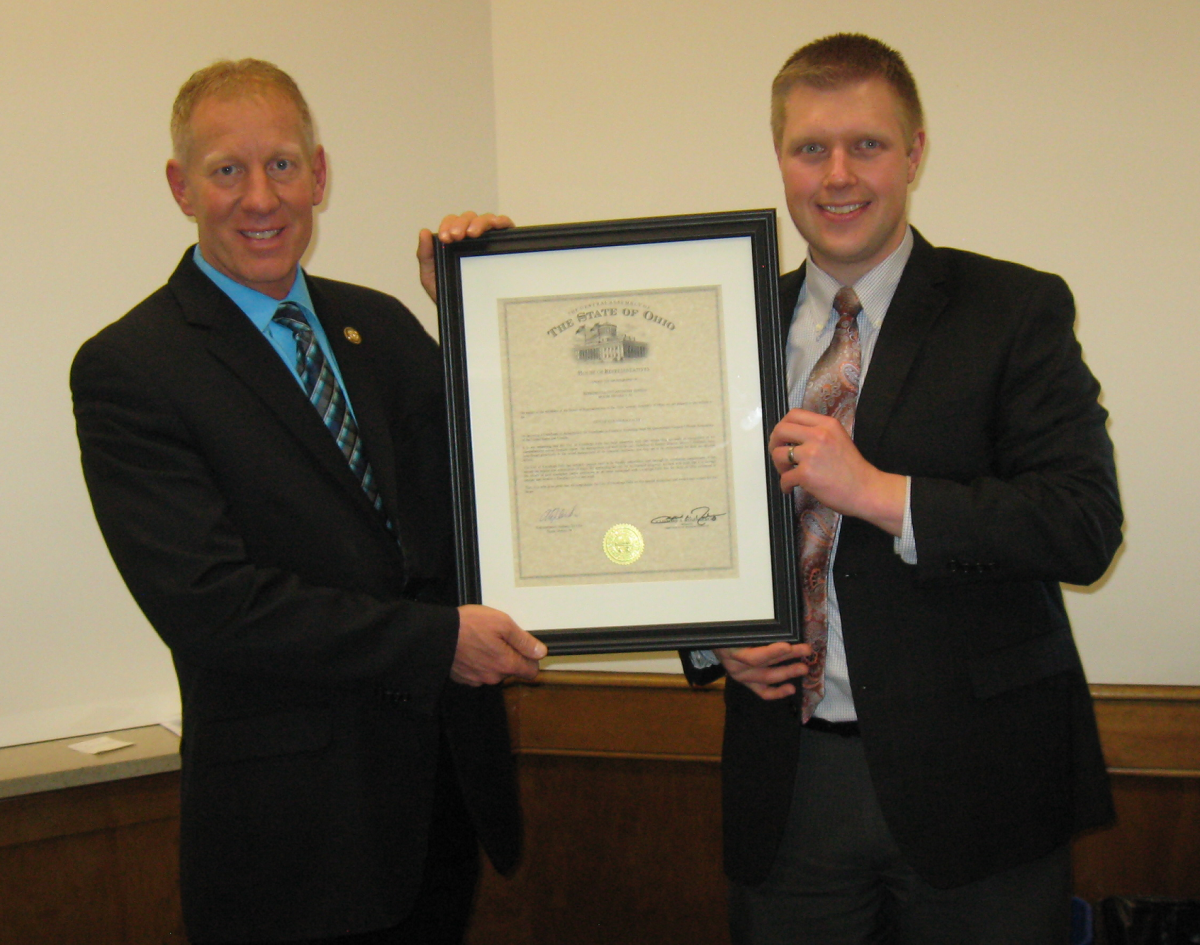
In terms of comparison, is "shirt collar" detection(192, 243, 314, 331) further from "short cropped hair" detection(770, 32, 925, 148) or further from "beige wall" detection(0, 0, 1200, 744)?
"short cropped hair" detection(770, 32, 925, 148)

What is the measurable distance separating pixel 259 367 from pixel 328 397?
0.12 meters

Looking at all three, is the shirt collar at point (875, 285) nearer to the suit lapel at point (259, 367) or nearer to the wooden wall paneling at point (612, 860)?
the suit lapel at point (259, 367)

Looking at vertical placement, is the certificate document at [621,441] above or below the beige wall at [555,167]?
below

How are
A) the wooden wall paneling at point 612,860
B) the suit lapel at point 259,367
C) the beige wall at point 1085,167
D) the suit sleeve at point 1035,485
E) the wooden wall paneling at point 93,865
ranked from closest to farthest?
1. the suit sleeve at point 1035,485
2. the suit lapel at point 259,367
3. the wooden wall paneling at point 93,865
4. the beige wall at point 1085,167
5. the wooden wall paneling at point 612,860

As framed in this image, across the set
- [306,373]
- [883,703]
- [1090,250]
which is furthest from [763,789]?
[1090,250]

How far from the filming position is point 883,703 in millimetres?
1512

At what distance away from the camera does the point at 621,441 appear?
1.63 meters

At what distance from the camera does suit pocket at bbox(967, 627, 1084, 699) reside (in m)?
1.50

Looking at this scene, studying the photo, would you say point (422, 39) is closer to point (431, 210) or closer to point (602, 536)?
point (431, 210)

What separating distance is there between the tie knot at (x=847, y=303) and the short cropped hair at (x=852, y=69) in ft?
0.85

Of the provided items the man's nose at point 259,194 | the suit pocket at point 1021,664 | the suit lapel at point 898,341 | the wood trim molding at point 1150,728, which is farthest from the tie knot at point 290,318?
the wood trim molding at point 1150,728

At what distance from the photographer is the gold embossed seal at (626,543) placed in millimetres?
1635

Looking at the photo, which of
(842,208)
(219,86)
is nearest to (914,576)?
(842,208)
